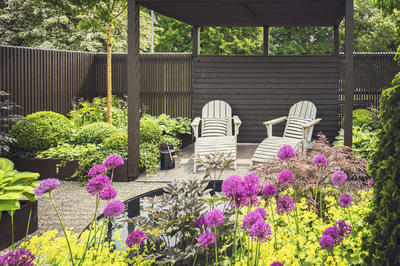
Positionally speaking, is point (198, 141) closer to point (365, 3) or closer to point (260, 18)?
point (260, 18)

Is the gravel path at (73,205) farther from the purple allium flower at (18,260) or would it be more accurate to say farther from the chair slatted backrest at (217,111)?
the chair slatted backrest at (217,111)

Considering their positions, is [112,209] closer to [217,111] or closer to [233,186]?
[233,186]

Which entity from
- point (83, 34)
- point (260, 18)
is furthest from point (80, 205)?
point (83, 34)

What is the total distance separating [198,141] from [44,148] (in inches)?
94.5

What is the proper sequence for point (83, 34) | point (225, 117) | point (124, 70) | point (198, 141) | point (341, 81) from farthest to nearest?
1. point (83, 34)
2. point (124, 70)
3. point (341, 81)
4. point (225, 117)
5. point (198, 141)

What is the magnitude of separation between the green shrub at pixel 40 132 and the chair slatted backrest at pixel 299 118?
3896 mm

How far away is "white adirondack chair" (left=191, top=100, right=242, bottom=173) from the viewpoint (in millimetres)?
5641

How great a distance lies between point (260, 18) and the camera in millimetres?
7164

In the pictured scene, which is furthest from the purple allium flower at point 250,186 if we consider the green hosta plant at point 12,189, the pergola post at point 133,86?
the pergola post at point 133,86

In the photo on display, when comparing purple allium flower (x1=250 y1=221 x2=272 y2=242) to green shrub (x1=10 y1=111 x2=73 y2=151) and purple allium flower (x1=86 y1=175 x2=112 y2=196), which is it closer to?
purple allium flower (x1=86 y1=175 x2=112 y2=196)

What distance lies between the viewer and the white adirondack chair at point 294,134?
220 inches

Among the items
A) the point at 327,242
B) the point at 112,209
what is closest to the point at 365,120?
the point at 327,242

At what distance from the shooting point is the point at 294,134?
639 cm

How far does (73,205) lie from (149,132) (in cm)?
227
